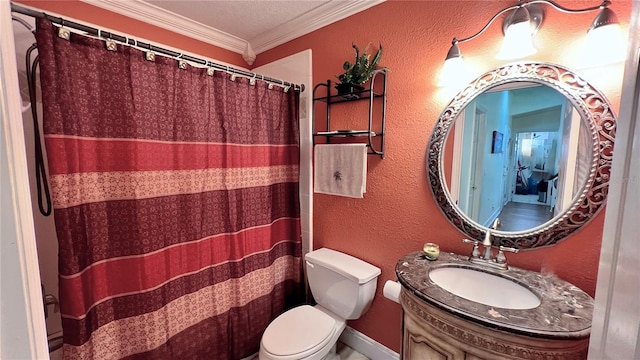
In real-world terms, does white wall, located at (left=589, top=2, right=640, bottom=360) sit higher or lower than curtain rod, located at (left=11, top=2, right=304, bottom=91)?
lower

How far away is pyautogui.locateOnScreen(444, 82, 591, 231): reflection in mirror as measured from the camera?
1.02 meters

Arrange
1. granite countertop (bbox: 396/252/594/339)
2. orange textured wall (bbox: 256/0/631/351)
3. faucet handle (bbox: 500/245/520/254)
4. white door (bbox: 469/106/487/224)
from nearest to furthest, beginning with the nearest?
1. granite countertop (bbox: 396/252/594/339)
2. orange textured wall (bbox: 256/0/631/351)
3. faucet handle (bbox: 500/245/520/254)
4. white door (bbox: 469/106/487/224)

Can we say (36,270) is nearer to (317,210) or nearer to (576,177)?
(317,210)

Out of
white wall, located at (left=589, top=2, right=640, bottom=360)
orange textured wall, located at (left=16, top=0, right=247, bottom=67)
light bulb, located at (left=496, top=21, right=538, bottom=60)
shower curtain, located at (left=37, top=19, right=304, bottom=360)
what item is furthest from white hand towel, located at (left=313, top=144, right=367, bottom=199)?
orange textured wall, located at (left=16, top=0, right=247, bottom=67)

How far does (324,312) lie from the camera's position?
5.33 ft

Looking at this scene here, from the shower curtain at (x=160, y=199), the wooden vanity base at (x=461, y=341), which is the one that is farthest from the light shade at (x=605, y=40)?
the shower curtain at (x=160, y=199)

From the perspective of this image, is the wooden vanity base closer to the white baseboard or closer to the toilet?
the toilet

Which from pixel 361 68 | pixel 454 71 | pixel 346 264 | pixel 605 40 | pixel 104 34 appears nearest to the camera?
pixel 605 40

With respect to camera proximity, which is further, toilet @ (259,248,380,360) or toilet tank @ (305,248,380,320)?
toilet tank @ (305,248,380,320)

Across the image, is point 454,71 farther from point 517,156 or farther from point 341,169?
point 341,169

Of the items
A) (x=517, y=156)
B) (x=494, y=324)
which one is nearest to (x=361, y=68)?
(x=517, y=156)

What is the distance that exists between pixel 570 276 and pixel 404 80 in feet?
3.94

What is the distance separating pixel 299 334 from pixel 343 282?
0.39 m

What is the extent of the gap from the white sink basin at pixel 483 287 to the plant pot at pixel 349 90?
3.71 ft
